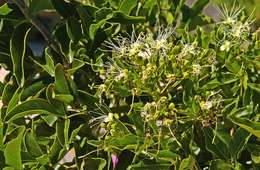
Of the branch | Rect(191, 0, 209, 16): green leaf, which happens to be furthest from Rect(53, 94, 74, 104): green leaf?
Rect(191, 0, 209, 16): green leaf

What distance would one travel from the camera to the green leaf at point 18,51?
1044mm

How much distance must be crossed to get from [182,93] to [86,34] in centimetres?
18

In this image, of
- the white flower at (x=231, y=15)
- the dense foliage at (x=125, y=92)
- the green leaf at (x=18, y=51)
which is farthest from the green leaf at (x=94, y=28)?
the white flower at (x=231, y=15)

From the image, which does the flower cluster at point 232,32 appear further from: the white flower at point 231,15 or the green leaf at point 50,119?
the green leaf at point 50,119

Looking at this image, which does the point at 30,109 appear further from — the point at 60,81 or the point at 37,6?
the point at 37,6

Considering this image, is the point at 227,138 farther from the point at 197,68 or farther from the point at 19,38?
the point at 19,38

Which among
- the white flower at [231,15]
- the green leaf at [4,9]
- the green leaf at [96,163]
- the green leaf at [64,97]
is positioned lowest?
the green leaf at [96,163]

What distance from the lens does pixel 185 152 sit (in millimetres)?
949

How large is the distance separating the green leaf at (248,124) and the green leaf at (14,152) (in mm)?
313

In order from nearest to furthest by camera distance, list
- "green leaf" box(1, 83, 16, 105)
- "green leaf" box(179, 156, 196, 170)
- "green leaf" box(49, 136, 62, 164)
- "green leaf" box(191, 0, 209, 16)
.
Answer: "green leaf" box(179, 156, 196, 170)
"green leaf" box(49, 136, 62, 164)
"green leaf" box(1, 83, 16, 105)
"green leaf" box(191, 0, 209, 16)

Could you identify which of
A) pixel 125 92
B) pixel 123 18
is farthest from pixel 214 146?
pixel 123 18

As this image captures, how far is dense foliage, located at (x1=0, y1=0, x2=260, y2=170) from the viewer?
95 centimetres

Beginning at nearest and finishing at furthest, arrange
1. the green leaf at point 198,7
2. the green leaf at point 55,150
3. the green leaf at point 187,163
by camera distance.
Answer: the green leaf at point 187,163 < the green leaf at point 55,150 < the green leaf at point 198,7

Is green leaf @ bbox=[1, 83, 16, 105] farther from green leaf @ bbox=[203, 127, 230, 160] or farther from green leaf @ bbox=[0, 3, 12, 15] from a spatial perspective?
green leaf @ bbox=[203, 127, 230, 160]
